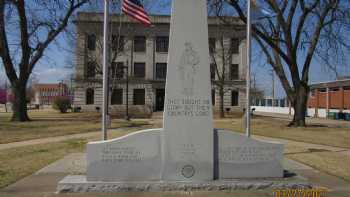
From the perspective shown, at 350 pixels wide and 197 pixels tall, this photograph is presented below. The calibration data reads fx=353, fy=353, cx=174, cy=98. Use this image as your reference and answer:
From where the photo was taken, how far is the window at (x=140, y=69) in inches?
2087

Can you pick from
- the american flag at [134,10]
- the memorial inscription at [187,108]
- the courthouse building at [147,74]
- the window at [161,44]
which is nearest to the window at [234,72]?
the courthouse building at [147,74]

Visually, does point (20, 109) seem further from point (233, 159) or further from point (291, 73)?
point (233, 159)

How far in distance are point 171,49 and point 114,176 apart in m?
2.94

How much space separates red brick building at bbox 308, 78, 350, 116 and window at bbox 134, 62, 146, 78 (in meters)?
24.7

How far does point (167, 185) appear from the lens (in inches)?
283

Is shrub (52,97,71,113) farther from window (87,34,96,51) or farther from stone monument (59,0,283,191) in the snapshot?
stone monument (59,0,283,191)

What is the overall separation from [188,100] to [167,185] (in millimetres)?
1811

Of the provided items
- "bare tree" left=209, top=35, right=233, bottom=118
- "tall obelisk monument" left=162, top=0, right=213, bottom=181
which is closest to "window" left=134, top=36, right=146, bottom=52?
"bare tree" left=209, top=35, right=233, bottom=118

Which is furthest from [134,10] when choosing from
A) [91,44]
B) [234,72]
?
[234,72]

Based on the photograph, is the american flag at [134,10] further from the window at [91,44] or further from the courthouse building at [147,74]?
the window at [91,44]

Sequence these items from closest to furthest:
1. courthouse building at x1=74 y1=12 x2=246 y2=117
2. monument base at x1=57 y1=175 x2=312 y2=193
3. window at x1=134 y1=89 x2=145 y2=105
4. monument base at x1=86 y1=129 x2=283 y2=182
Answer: monument base at x1=57 y1=175 x2=312 y2=193
monument base at x1=86 y1=129 x2=283 y2=182
courthouse building at x1=74 y1=12 x2=246 y2=117
window at x1=134 y1=89 x2=145 y2=105

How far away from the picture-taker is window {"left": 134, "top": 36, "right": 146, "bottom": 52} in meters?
52.8

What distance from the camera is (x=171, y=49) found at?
7547mm

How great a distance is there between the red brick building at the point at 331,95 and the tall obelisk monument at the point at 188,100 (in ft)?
128
